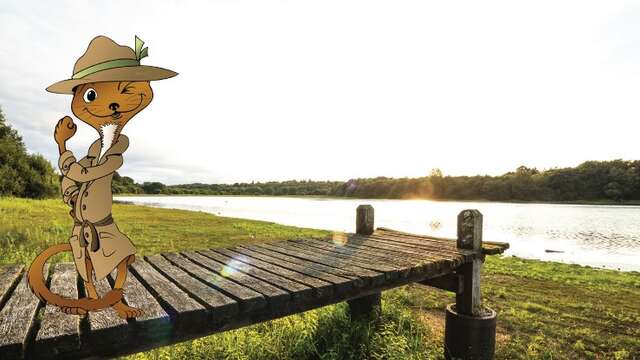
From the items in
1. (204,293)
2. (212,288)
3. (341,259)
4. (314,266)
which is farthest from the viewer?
(341,259)

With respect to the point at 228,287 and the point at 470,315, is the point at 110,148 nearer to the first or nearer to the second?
the point at 228,287

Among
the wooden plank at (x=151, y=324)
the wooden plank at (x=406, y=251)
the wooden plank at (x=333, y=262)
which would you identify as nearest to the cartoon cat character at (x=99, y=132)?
the wooden plank at (x=151, y=324)

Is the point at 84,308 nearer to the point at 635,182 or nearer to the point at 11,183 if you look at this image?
the point at 11,183

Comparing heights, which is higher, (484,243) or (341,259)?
(484,243)

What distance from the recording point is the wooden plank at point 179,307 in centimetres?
256

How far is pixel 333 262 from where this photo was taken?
4.43 metres

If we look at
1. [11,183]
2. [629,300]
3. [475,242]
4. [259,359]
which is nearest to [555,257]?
[629,300]

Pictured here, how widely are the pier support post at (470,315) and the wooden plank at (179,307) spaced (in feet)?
11.8

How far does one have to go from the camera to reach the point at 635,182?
9019 cm

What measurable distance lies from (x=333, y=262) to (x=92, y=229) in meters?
2.82

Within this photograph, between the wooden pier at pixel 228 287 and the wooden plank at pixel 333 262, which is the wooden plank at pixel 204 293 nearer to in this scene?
the wooden pier at pixel 228 287

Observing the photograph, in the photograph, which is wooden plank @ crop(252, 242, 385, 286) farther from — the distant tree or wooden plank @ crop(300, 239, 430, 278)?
the distant tree

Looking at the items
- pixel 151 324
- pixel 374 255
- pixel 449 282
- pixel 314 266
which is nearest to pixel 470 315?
pixel 449 282

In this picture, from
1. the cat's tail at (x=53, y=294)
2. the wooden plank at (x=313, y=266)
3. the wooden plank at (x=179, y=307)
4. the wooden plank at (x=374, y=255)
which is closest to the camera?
Result: the cat's tail at (x=53, y=294)
